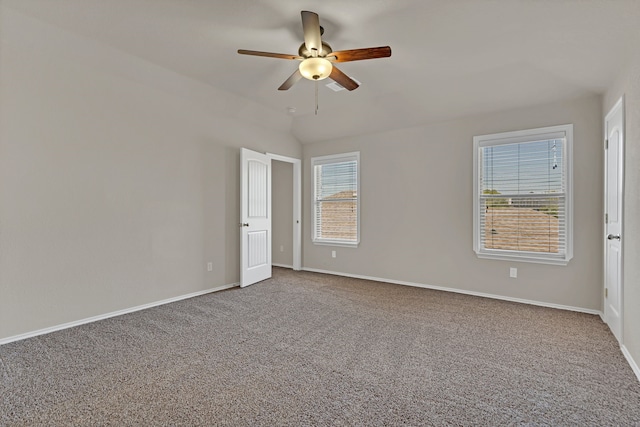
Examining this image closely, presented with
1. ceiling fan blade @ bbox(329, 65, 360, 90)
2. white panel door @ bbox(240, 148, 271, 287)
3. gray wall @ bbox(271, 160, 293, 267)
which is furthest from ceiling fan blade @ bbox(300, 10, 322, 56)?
gray wall @ bbox(271, 160, 293, 267)

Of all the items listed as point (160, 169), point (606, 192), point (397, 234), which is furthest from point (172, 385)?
point (606, 192)

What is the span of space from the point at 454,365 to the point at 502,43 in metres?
2.84

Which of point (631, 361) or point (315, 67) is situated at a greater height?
point (315, 67)

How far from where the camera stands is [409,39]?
278cm

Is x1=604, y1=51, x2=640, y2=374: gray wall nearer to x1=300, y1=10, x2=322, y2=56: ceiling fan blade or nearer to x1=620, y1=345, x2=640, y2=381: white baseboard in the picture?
x1=620, y1=345, x2=640, y2=381: white baseboard

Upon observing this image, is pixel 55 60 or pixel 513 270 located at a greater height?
pixel 55 60

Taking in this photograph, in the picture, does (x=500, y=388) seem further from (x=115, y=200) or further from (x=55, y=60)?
(x=55, y=60)

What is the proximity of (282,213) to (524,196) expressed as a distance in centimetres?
424

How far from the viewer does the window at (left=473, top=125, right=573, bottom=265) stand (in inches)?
143

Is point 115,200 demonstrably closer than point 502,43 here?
No

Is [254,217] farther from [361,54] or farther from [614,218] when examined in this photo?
[614,218]

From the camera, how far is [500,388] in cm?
199

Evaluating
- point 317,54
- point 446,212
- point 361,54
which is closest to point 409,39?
point 361,54

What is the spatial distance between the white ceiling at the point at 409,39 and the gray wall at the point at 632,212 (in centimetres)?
31
